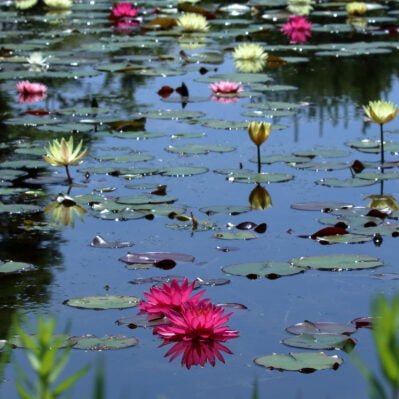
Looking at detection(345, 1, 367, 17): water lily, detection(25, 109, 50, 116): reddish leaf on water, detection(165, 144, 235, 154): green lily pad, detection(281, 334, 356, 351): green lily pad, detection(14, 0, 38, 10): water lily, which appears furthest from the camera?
detection(14, 0, 38, 10): water lily

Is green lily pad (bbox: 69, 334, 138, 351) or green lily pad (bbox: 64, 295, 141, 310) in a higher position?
green lily pad (bbox: 64, 295, 141, 310)

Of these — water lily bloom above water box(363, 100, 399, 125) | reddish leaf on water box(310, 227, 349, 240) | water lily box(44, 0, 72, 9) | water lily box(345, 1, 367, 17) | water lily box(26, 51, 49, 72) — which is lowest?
reddish leaf on water box(310, 227, 349, 240)

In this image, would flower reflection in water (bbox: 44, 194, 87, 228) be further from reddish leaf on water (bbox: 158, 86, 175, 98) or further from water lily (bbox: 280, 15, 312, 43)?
water lily (bbox: 280, 15, 312, 43)

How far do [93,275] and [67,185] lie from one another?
120cm

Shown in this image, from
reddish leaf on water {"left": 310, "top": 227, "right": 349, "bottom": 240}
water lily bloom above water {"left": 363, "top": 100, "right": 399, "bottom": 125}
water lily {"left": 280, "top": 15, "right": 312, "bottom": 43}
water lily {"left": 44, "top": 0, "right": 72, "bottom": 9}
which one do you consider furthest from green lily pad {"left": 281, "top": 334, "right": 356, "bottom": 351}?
water lily {"left": 44, "top": 0, "right": 72, "bottom": 9}

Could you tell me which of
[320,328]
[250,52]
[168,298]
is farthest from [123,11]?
[320,328]

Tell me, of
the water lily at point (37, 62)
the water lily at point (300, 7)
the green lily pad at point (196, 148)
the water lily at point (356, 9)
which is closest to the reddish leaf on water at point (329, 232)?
the green lily pad at point (196, 148)

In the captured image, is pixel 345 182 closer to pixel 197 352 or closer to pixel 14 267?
pixel 14 267

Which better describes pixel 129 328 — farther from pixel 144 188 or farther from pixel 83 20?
pixel 83 20

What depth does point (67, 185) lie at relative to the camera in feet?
13.8

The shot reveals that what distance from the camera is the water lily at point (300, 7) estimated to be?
10.7 m

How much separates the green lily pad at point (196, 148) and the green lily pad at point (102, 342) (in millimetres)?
2214

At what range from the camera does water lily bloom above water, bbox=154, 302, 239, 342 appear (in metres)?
2.46

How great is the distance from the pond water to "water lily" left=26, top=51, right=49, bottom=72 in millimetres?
80
